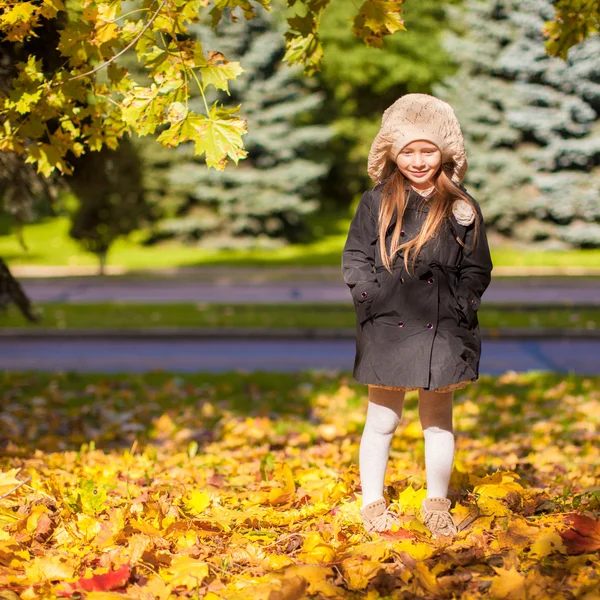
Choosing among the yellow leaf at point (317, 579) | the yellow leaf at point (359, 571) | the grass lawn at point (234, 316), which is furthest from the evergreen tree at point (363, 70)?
the yellow leaf at point (317, 579)

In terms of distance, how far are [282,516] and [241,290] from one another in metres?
15.7

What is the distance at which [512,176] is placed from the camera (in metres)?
26.9

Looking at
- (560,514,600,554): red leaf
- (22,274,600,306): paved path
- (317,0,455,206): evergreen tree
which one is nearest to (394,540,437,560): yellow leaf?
(560,514,600,554): red leaf

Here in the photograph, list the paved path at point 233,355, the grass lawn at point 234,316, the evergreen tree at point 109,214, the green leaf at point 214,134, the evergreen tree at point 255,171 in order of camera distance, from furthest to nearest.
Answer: the evergreen tree at point 255,171
the evergreen tree at point 109,214
the grass lawn at point 234,316
the paved path at point 233,355
the green leaf at point 214,134

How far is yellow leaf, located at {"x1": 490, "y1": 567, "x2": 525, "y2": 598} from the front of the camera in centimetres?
255

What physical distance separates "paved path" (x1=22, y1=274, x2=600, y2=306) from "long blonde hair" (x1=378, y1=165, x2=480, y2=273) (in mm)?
12063

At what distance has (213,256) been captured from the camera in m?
28.0

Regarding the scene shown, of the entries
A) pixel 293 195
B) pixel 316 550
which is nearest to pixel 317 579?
pixel 316 550

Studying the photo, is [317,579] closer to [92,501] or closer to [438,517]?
[438,517]

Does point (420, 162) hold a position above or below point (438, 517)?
above

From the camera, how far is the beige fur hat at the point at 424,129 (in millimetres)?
3227

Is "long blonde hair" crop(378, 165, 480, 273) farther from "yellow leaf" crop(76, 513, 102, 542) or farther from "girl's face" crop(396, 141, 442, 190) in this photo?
"yellow leaf" crop(76, 513, 102, 542)

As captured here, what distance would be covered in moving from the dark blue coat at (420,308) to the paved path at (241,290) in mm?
12108

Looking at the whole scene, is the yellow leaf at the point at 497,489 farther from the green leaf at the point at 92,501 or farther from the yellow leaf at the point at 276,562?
the green leaf at the point at 92,501
